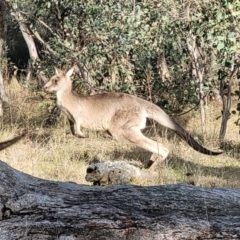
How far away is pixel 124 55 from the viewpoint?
10734 mm

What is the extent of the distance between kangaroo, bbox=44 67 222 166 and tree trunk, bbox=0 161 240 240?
197 inches

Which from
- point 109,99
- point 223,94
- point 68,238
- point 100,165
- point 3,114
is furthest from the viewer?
point 3,114

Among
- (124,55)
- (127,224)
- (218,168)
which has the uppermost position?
(124,55)

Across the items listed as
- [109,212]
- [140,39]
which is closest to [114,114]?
[140,39]

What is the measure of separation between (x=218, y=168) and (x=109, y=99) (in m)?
1.93

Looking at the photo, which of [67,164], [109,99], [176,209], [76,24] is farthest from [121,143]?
[176,209]

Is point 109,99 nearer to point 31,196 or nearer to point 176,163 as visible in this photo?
point 176,163

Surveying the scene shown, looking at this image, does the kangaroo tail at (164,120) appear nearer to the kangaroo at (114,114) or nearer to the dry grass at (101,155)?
the kangaroo at (114,114)

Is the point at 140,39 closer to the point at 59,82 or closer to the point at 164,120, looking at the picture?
the point at 59,82

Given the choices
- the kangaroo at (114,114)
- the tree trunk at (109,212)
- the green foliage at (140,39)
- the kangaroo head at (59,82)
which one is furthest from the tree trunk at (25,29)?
the tree trunk at (109,212)

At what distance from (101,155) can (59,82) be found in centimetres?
150

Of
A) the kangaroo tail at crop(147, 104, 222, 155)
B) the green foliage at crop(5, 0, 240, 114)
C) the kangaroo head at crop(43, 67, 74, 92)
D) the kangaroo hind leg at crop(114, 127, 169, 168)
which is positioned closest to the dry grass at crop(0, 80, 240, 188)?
the kangaroo hind leg at crop(114, 127, 169, 168)

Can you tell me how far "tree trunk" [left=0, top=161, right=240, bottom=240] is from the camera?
2.81 meters

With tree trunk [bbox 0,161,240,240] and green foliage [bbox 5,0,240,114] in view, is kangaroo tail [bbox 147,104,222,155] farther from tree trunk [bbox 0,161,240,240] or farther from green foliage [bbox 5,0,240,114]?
tree trunk [bbox 0,161,240,240]
